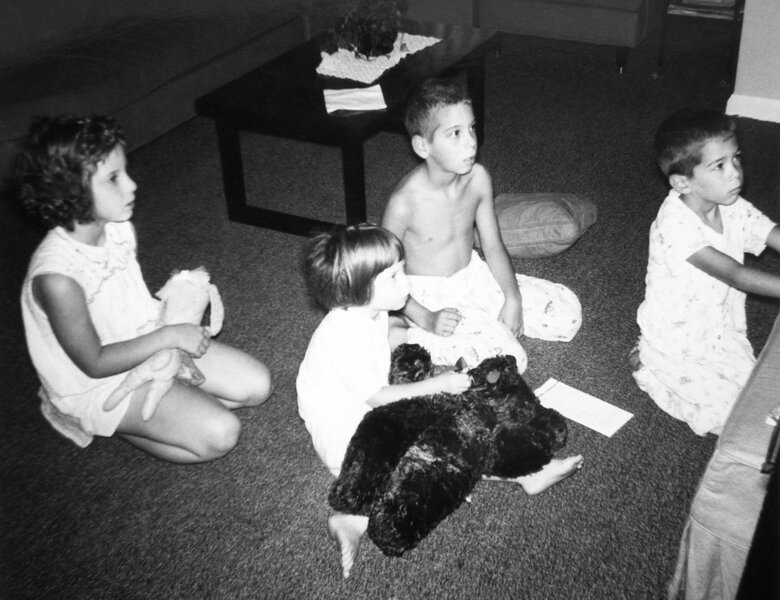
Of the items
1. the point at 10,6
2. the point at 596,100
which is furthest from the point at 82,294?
the point at 596,100

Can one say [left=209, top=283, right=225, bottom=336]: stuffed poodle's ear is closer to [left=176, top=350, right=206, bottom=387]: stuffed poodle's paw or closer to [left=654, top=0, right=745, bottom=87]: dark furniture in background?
[left=176, top=350, right=206, bottom=387]: stuffed poodle's paw

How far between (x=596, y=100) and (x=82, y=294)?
2.87m

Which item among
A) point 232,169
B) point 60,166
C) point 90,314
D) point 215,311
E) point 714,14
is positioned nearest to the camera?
point 60,166

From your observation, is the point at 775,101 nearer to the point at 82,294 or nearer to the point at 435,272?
the point at 435,272

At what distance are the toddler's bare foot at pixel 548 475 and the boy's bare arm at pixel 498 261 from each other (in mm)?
478

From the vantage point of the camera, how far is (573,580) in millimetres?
1646

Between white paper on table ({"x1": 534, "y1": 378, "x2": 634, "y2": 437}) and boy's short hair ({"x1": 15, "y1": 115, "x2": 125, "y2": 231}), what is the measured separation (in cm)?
122

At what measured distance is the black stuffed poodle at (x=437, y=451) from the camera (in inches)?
65.0

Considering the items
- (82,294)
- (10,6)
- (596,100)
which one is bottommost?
(596,100)

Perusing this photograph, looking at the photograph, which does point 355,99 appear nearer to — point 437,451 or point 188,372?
point 188,372

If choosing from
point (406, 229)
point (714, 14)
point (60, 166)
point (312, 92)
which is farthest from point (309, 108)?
point (714, 14)

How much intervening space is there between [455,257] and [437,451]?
2.24 ft

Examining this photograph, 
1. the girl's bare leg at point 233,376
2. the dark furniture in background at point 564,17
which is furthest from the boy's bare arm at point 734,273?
the dark furniture in background at point 564,17

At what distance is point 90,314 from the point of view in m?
1.76
